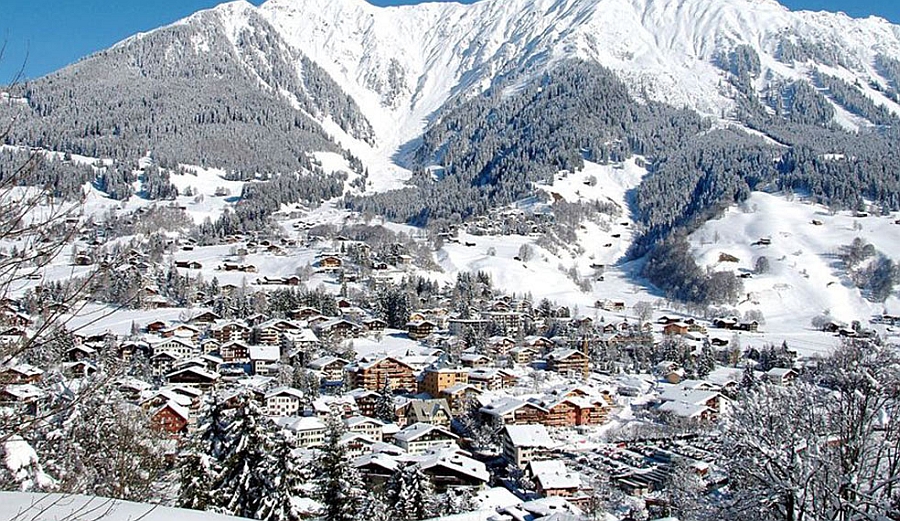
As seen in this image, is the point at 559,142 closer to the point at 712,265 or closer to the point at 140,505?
the point at 712,265

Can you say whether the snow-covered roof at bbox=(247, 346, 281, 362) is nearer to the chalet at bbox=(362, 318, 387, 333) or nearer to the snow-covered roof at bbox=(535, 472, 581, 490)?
the chalet at bbox=(362, 318, 387, 333)

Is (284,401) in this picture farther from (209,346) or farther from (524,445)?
(209,346)

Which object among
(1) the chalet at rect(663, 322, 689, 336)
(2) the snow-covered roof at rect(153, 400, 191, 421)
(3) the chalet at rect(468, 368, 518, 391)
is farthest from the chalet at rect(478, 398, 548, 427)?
(1) the chalet at rect(663, 322, 689, 336)

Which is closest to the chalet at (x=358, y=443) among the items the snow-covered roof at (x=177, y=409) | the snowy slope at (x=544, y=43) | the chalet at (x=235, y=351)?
the snow-covered roof at (x=177, y=409)

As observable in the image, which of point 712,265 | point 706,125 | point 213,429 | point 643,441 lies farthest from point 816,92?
point 213,429

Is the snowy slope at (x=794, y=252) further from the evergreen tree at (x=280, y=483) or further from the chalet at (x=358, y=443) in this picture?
the evergreen tree at (x=280, y=483)

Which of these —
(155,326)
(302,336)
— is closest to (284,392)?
(302,336)

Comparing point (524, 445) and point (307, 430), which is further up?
point (307, 430)

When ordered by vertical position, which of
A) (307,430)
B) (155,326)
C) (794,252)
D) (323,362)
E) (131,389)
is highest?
(794,252)
